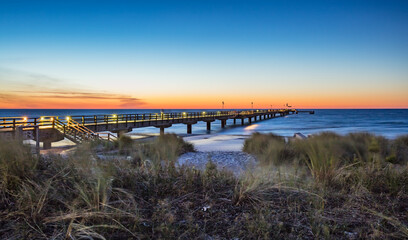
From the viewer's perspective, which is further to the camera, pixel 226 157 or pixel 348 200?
pixel 226 157

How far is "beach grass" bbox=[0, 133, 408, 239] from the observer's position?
3197 millimetres

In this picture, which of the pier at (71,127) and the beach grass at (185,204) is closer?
the beach grass at (185,204)

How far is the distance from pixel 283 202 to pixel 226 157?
8.87 metres

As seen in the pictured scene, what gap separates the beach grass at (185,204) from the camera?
3197mm

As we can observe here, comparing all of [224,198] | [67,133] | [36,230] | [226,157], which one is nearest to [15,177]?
[36,230]

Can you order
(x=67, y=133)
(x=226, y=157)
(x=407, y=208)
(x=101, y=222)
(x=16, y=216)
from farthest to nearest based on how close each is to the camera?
1. (x=67, y=133)
2. (x=226, y=157)
3. (x=407, y=208)
4. (x=16, y=216)
5. (x=101, y=222)

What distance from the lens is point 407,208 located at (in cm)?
409

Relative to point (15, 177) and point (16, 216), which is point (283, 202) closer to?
point (16, 216)

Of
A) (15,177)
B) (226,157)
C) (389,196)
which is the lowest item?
(226,157)

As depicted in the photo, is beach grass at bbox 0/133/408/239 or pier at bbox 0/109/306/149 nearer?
beach grass at bbox 0/133/408/239

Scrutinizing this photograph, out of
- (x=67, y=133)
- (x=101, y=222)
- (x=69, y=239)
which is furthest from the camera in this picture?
(x=67, y=133)

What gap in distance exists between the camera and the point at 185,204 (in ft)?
13.1

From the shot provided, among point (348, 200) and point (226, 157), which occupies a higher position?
point (348, 200)

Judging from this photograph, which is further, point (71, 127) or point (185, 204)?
point (71, 127)
